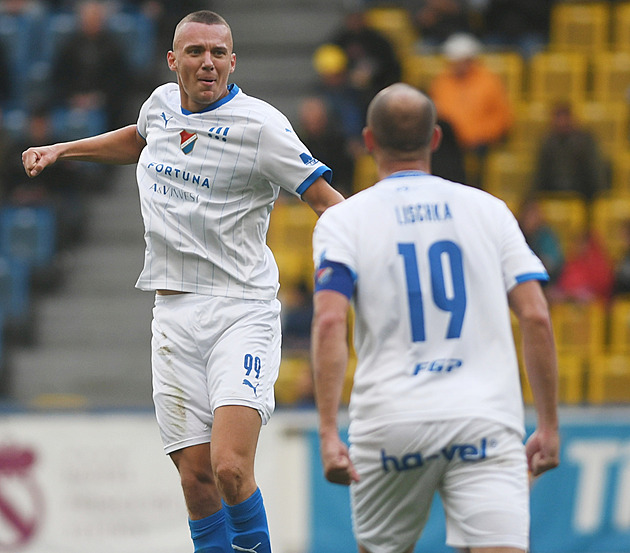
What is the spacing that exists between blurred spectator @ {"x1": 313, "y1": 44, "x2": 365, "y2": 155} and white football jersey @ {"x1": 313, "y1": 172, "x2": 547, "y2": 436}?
857 cm

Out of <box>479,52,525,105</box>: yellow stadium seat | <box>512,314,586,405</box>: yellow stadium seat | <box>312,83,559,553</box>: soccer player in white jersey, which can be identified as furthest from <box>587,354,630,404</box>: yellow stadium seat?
<box>312,83,559,553</box>: soccer player in white jersey

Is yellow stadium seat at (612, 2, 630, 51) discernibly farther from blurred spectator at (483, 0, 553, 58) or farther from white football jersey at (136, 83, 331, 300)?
white football jersey at (136, 83, 331, 300)

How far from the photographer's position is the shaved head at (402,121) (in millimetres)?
4109

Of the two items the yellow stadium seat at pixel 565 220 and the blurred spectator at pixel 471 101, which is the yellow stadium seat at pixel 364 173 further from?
the yellow stadium seat at pixel 565 220

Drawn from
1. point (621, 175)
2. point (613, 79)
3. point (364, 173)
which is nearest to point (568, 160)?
point (621, 175)

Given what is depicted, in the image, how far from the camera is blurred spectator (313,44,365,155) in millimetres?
12883

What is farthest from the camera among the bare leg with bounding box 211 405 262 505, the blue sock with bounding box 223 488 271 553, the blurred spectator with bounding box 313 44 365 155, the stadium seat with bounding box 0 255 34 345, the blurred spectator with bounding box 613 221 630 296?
the blurred spectator with bounding box 313 44 365 155

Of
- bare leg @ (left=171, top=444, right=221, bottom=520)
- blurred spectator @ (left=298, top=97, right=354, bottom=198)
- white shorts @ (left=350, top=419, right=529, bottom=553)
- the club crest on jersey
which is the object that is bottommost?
bare leg @ (left=171, top=444, right=221, bottom=520)

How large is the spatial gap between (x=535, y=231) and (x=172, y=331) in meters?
6.81

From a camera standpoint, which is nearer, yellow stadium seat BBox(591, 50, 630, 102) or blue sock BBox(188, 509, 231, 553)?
blue sock BBox(188, 509, 231, 553)

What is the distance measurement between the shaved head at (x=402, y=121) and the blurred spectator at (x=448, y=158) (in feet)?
19.8

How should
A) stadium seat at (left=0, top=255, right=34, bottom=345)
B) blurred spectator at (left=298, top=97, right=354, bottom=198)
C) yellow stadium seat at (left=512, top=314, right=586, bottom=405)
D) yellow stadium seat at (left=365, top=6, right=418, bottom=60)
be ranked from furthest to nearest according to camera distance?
1. yellow stadium seat at (left=365, top=6, right=418, bottom=60)
2. stadium seat at (left=0, top=255, right=34, bottom=345)
3. blurred spectator at (left=298, top=97, right=354, bottom=198)
4. yellow stadium seat at (left=512, top=314, right=586, bottom=405)

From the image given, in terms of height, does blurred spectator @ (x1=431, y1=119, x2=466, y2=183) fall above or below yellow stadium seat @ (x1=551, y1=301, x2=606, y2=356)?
above

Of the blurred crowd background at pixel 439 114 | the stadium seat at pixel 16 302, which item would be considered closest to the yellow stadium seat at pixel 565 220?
the blurred crowd background at pixel 439 114
